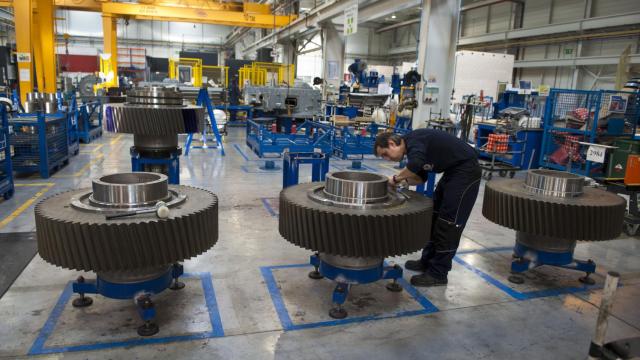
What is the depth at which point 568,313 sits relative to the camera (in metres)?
3.08

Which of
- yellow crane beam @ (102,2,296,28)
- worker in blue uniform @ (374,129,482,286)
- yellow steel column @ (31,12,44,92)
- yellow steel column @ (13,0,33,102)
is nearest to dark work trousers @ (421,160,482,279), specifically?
worker in blue uniform @ (374,129,482,286)

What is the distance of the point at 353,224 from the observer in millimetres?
2473

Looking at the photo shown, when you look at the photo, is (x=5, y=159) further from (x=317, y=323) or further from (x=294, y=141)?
(x=317, y=323)

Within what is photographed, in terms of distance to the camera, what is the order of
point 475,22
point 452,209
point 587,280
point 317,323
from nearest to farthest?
point 317,323 < point 452,209 < point 587,280 < point 475,22

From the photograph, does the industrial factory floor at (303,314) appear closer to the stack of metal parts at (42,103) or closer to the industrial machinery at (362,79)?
the stack of metal parts at (42,103)

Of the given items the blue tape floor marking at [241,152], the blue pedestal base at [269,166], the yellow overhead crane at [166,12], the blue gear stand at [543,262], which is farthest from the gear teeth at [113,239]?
the yellow overhead crane at [166,12]

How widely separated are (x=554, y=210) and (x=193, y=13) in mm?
15183

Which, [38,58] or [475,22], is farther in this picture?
[475,22]

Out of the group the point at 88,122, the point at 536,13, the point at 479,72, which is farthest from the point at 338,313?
the point at 536,13

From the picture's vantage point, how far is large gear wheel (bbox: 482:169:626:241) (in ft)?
10.2

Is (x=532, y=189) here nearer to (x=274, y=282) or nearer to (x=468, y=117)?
(x=274, y=282)

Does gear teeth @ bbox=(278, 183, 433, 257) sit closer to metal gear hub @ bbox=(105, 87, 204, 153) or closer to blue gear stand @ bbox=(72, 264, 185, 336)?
blue gear stand @ bbox=(72, 264, 185, 336)

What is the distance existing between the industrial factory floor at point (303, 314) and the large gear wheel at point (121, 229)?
21.4 inches

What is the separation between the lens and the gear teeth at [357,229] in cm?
248
